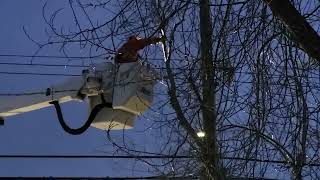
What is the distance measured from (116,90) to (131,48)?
0.38 metres

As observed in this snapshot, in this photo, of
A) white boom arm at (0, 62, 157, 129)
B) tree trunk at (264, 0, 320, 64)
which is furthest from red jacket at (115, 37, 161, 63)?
tree trunk at (264, 0, 320, 64)

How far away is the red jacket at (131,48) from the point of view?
624 cm

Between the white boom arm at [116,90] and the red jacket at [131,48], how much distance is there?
8 cm

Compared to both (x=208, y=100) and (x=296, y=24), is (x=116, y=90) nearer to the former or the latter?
(x=208, y=100)

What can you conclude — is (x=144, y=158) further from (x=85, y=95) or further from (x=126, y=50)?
(x=126, y=50)

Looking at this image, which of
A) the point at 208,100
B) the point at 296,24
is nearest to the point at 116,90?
the point at 208,100

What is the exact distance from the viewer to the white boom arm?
20.3 ft

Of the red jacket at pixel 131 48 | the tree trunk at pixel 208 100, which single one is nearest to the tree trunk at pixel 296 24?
the tree trunk at pixel 208 100

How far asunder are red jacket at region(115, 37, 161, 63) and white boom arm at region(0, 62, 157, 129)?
8cm

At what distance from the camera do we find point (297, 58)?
5.85 m

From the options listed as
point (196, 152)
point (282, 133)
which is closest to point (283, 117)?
point (282, 133)

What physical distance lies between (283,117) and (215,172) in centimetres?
90

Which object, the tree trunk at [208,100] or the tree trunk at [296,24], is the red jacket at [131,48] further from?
the tree trunk at [296,24]

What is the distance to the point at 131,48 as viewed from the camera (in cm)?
635
